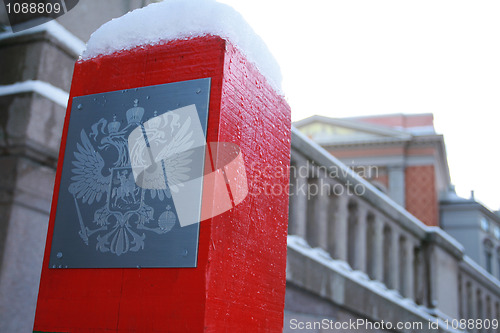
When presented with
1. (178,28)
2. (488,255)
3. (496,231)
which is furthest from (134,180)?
(496,231)

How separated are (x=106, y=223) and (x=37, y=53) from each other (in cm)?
208

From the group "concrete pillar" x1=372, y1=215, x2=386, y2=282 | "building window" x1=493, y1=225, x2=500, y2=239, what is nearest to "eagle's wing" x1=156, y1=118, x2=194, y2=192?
"concrete pillar" x1=372, y1=215, x2=386, y2=282

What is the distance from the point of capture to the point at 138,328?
4.89 ft

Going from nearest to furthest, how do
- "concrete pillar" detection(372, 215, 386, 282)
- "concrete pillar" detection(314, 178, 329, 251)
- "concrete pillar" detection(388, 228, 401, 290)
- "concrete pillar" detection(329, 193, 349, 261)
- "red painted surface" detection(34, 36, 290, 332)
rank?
1. "red painted surface" detection(34, 36, 290, 332)
2. "concrete pillar" detection(314, 178, 329, 251)
3. "concrete pillar" detection(329, 193, 349, 261)
4. "concrete pillar" detection(372, 215, 386, 282)
5. "concrete pillar" detection(388, 228, 401, 290)

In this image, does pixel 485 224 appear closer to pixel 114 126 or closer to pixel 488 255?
pixel 488 255

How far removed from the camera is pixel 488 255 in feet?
62.6

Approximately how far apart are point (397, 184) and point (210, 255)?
1842 centimetres

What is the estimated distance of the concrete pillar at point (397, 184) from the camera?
18969mm

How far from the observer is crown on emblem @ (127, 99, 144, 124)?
5.61 feet

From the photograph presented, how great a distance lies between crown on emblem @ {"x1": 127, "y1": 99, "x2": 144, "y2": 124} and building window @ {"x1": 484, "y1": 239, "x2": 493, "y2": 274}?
19484 mm

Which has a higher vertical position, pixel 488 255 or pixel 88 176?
pixel 488 255

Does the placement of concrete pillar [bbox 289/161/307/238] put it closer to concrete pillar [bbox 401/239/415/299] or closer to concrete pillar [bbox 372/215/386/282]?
concrete pillar [bbox 372/215/386/282]

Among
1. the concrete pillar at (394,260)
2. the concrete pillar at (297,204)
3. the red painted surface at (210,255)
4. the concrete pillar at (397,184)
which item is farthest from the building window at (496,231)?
the red painted surface at (210,255)

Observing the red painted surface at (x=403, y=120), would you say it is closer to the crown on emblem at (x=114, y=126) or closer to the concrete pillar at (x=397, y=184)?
the concrete pillar at (x=397, y=184)
